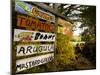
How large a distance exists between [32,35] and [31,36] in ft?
0.04

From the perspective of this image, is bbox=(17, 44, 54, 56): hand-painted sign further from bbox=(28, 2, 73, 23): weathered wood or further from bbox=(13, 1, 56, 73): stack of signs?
bbox=(28, 2, 73, 23): weathered wood

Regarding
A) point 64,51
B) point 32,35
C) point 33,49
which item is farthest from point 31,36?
point 64,51

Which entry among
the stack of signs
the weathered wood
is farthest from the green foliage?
the weathered wood

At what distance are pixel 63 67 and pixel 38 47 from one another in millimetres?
295

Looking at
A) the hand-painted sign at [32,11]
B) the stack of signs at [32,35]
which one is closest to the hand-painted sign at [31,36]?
the stack of signs at [32,35]

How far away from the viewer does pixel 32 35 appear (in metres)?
1.66

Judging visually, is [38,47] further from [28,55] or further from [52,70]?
[52,70]

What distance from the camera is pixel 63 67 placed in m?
1.74

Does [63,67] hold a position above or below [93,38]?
below

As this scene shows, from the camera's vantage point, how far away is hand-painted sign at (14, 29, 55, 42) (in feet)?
5.28

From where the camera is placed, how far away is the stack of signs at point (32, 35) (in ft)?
5.30

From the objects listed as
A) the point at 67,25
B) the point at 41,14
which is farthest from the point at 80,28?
the point at 41,14

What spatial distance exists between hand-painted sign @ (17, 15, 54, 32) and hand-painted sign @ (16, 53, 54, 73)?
24 cm

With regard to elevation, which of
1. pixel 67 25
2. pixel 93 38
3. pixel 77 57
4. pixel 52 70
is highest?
pixel 67 25
